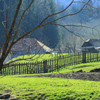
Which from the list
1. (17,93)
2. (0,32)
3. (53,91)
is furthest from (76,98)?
(0,32)

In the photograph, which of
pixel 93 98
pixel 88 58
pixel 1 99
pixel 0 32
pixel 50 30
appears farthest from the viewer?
pixel 50 30

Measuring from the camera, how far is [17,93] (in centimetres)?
855

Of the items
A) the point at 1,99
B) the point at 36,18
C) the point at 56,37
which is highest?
the point at 36,18

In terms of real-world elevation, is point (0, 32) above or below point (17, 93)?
above

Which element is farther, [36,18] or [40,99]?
[36,18]

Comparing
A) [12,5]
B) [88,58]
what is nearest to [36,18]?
[12,5]

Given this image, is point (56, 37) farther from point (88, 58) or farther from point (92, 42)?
point (88, 58)

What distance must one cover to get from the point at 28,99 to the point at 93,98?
2.19 metres

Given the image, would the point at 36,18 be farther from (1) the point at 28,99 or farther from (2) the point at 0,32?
(1) the point at 28,99

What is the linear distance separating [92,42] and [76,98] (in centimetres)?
6618

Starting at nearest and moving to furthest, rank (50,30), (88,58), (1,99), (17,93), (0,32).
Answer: (1,99), (17,93), (88,58), (0,32), (50,30)

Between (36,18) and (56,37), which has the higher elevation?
(36,18)

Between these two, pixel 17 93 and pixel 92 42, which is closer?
pixel 17 93

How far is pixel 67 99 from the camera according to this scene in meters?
7.53
